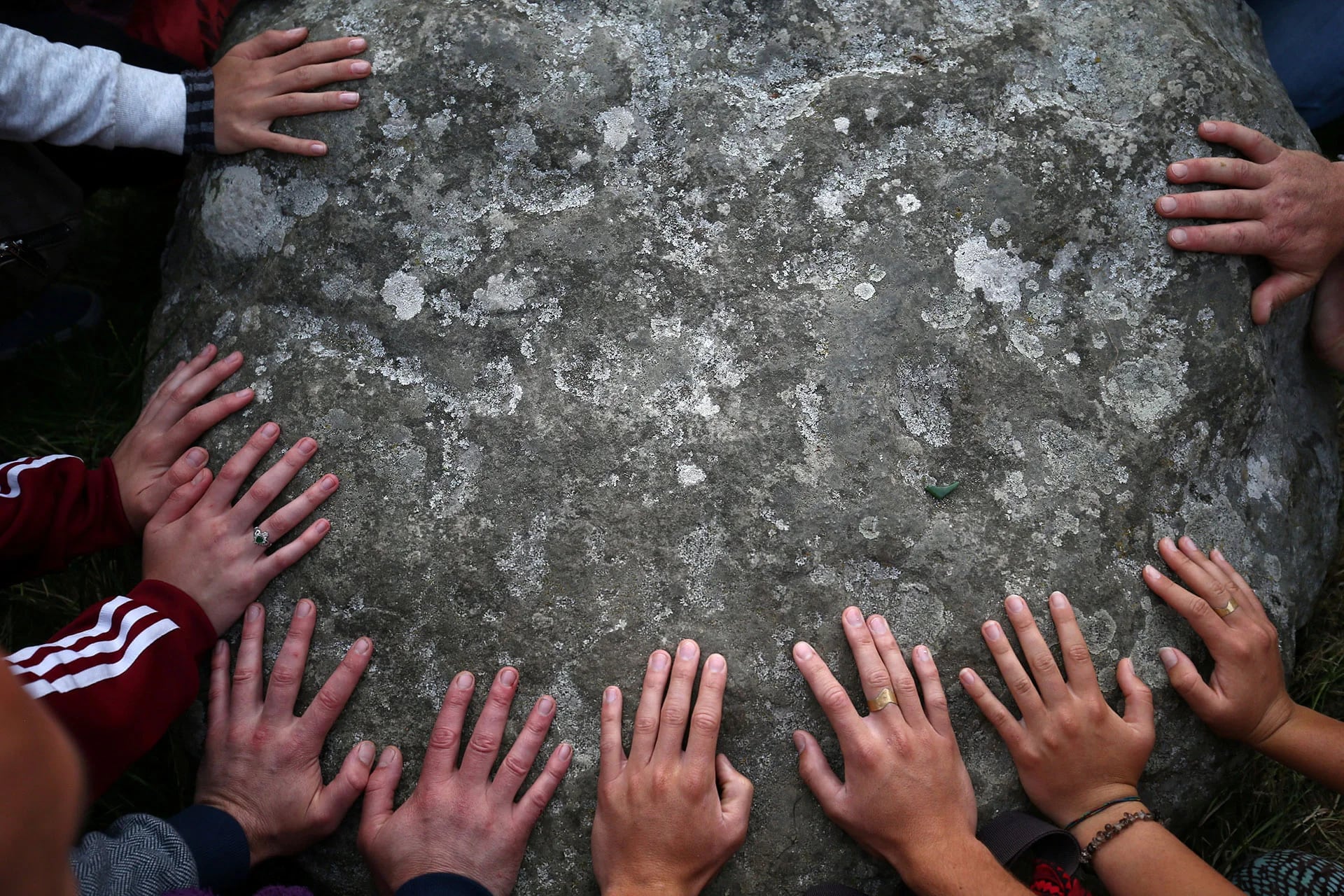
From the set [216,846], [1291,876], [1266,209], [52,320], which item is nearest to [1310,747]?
[1291,876]

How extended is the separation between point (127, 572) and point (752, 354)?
1.74 m

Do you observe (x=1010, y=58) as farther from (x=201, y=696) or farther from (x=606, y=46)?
(x=201, y=696)

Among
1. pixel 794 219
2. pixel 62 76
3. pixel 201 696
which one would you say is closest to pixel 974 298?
pixel 794 219

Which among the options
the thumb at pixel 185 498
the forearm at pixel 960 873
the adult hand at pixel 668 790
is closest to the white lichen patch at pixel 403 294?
the thumb at pixel 185 498

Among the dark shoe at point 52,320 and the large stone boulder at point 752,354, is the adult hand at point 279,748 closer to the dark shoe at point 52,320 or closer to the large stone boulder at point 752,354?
the large stone boulder at point 752,354

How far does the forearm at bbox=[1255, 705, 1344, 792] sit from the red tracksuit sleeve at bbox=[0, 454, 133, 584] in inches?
94.0

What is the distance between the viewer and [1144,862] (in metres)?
1.66

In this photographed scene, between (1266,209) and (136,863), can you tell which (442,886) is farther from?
(1266,209)

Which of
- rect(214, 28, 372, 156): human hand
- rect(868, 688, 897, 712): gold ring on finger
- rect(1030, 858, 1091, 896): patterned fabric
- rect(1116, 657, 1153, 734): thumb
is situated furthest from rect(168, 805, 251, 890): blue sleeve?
rect(1116, 657, 1153, 734): thumb

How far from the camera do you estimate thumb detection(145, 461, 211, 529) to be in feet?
6.01

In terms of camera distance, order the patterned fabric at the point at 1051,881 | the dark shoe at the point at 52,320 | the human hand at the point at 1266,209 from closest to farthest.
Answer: the patterned fabric at the point at 1051,881 < the human hand at the point at 1266,209 < the dark shoe at the point at 52,320

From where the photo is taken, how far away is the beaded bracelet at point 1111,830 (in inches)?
66.0

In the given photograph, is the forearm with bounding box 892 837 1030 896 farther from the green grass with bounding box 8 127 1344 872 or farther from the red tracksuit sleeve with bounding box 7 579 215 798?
the red tracksuit sleeve with bounding box 7 579 215 798

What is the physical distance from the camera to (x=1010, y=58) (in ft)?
6.22
